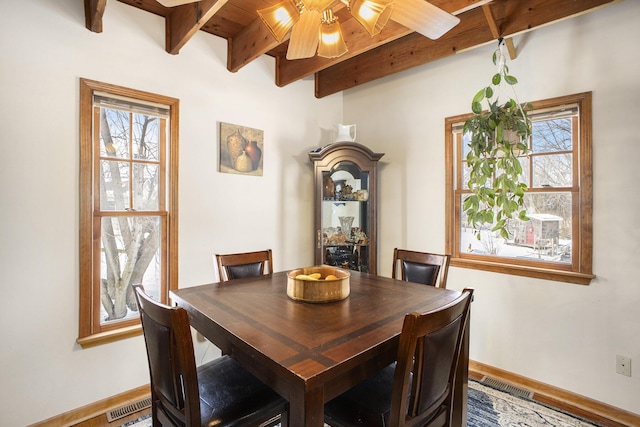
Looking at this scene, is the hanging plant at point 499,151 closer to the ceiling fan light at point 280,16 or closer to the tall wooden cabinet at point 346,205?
the tall wooden cabinet at point 346,205

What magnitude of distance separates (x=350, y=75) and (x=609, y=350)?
2928 mm

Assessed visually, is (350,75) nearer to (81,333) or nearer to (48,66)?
(48,66)

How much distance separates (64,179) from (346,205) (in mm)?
2228

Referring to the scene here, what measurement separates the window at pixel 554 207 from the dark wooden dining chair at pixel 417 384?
4.70 ft

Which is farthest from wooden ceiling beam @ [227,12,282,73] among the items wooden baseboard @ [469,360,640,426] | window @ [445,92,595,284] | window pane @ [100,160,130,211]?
wooden baseboard @ [469,360,640,426]

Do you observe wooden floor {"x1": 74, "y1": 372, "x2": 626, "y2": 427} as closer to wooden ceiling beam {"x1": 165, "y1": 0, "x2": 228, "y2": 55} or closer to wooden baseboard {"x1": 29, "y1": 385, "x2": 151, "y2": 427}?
wooden baseboard {"x1": 29, "y1": 385, "x2": 151, "y2": 427}

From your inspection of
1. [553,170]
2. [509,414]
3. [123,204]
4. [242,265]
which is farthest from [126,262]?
[553,170]

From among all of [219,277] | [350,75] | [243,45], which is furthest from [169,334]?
[350,75]

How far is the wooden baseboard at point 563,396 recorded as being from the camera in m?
1.98

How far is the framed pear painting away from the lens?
266cm

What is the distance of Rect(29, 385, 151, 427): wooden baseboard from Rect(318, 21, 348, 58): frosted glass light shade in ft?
8.18

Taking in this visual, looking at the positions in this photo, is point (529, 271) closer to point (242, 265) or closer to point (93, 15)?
point (242, 265)

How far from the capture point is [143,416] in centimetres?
204

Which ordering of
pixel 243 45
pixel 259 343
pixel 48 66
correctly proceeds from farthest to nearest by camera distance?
1. pixel 243 45
2. pixel 48 66
3. pixel 259 343
